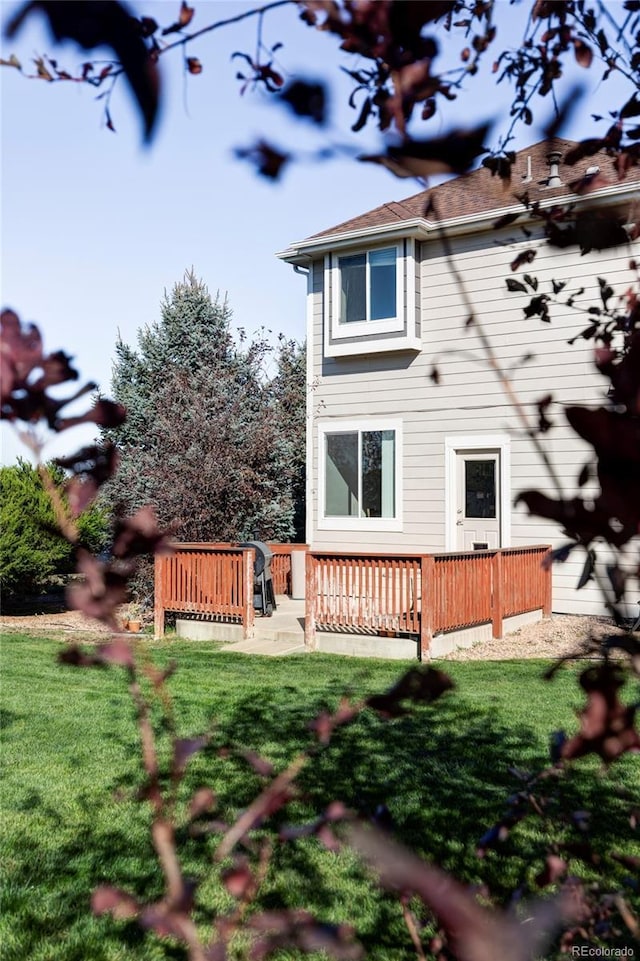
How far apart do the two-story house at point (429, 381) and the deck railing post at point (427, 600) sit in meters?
3.18

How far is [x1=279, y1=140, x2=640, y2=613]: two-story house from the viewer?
12211 mm

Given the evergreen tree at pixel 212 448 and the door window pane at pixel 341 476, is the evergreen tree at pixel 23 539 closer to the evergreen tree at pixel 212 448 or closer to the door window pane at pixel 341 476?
the evergreen tree at pixel 212 448

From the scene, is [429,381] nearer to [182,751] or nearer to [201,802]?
[201,802]

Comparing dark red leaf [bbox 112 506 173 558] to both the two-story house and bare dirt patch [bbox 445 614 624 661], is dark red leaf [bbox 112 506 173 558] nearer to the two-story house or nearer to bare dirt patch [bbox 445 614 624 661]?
bare dirt patch [bbox 445 614 624 661]

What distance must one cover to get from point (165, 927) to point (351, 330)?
1340 cm

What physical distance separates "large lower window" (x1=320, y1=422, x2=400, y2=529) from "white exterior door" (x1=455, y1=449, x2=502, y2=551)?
1076 millimetres

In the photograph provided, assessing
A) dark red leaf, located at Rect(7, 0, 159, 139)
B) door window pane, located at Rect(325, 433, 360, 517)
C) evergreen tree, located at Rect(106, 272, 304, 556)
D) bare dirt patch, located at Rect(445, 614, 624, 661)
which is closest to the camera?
dark red leaf, located at Rect(7, 0, 159, 139)

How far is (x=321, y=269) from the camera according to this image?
14.8 metres

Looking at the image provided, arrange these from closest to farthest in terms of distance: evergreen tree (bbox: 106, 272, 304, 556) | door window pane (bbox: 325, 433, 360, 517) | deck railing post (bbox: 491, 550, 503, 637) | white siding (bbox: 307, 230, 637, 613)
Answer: deck railing post (bbox: 491, 550, 503, 637)
white siding (bbox: 307, 230, 637, 613)
door window pane (bbox: 325, 433, 360, 517)
evergreen tree (bbox: 106, 272, 304, 556)

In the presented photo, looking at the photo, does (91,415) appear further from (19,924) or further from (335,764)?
(335,764)

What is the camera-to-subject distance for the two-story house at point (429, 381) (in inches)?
481

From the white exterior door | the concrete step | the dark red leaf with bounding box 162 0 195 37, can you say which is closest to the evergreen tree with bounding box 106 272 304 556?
the concrete step

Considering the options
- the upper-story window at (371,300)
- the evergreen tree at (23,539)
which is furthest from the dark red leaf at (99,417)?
the evergreen tree at (23,539)

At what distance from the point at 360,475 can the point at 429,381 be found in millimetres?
2533
